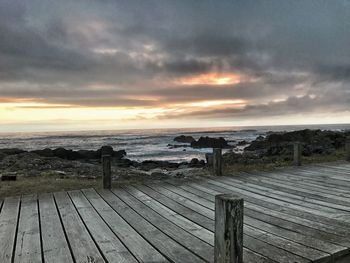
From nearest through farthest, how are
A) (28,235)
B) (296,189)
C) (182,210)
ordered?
(28,235)
(182,210)
(296,189)

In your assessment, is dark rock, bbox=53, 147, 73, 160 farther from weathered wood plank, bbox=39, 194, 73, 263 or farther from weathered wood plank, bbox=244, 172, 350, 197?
weathered wood plank, bbox=39, 194, 73, 263

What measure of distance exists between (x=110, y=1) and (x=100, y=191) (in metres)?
9.26

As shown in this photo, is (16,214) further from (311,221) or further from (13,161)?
(13,161)

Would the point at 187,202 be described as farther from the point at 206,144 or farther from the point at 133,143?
the point at 133,143

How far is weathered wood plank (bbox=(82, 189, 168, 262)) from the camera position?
2900mm

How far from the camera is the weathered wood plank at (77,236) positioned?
288 cm

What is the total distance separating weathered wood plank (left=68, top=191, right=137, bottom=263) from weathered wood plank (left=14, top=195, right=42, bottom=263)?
0.62m

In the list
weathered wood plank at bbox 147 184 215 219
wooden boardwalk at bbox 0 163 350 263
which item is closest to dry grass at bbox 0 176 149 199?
weathered wood plank at bbox 147 184 215 219

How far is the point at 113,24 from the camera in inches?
540

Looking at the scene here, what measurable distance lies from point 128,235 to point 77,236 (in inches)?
24.6

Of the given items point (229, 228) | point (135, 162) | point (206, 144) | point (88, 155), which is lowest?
point (135, 162)

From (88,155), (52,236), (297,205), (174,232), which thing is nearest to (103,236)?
(52,236)

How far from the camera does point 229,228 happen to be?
7.86 feet

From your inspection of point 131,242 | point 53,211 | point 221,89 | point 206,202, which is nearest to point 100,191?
point 53,211
